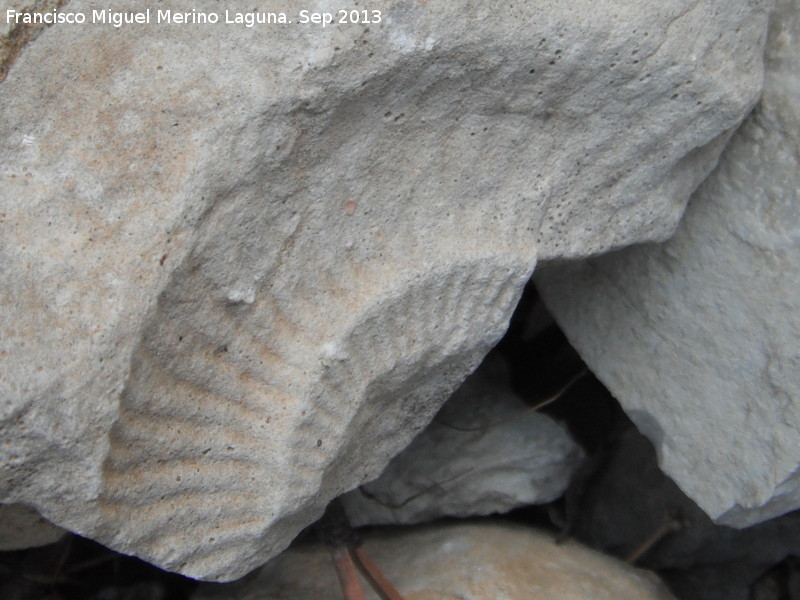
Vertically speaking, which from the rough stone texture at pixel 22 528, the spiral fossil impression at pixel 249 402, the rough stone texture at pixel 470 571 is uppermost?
the spiral fossil impression at pixel 249 402

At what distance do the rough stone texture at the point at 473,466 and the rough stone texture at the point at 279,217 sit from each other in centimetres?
31

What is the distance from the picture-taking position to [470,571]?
3.32 ft

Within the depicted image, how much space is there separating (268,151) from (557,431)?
0.67 m

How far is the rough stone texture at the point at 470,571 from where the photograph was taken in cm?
100

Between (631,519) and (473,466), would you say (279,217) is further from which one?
(631,519)

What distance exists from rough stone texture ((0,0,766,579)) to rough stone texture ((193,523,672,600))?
0.79 ft

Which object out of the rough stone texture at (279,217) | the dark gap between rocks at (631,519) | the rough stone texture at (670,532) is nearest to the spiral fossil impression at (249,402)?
the rough stone texture at (279,217)

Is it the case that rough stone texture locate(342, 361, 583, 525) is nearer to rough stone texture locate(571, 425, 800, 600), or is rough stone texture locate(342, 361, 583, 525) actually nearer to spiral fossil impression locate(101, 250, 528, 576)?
rough stone texture locate(571, 425, 800, 600)

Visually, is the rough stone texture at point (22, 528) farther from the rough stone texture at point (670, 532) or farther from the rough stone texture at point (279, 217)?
the rough stone texture at point (670, 532)

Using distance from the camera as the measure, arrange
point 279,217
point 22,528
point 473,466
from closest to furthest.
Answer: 1. point 279,217
2. point 22,528
3. point 473,466

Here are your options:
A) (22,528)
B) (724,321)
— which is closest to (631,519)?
(724,321)

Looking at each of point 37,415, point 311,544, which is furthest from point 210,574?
point 311,544

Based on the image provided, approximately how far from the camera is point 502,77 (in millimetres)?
761

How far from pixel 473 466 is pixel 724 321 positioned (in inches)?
15.2
